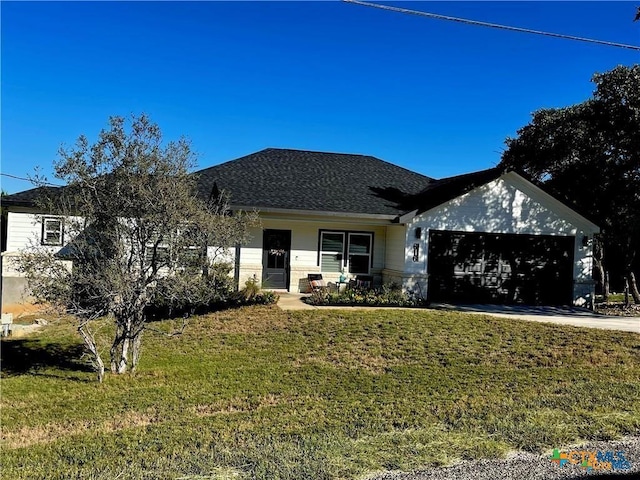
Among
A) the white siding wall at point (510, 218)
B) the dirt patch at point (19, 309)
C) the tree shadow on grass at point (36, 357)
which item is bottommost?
the tree shadow on grass at point (36, 357)

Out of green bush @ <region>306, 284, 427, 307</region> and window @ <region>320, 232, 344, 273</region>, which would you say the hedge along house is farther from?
green bush @ <region>306, 284, 427, 307</region>

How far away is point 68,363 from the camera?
31.9ft

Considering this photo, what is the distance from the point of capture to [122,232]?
324 inches

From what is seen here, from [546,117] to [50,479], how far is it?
21.3 meters

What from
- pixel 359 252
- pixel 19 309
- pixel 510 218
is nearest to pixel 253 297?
pixel 359 252

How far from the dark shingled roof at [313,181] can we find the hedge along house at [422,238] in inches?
3.0

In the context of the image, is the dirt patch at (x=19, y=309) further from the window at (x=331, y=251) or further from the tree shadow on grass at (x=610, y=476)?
the tree shadow on grass at (x=610, y=476)

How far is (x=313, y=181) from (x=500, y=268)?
24.1ft

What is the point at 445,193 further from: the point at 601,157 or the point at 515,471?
the point at 515,471

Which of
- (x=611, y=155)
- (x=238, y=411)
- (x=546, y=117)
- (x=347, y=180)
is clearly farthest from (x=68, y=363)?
(x=546, y=117)

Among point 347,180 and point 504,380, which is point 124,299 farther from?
point 347,180

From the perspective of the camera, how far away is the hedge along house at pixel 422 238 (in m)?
16.2

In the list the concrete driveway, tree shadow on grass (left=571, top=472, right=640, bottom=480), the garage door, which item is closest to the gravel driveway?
tree shadow on grass (left=571, top=472, right=640, bottom=480)

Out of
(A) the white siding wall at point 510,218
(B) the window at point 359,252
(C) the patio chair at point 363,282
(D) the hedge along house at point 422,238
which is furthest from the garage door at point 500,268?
(B) the window at point 359,252
